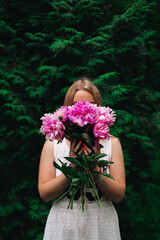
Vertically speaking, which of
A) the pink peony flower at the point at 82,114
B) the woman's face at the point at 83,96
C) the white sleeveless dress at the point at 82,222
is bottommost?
the white sleeveless dress at the point at 82,222

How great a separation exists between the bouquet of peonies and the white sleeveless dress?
19cm

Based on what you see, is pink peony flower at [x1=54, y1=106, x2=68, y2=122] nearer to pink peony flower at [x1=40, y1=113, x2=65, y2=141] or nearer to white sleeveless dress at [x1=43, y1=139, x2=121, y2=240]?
pink peony flower at [x1=40, y1=113, x2=65, y2=141]

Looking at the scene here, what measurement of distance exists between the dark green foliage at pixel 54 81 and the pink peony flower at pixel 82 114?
178cm

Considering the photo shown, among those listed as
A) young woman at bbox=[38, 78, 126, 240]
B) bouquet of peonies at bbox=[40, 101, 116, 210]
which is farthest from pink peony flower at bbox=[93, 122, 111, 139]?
young woman at bbox=[38, 78, 126, 240]

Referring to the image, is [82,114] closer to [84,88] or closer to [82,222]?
[84,88]

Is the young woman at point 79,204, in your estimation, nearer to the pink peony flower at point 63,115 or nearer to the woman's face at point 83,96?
the pink peony flower at point 63,115

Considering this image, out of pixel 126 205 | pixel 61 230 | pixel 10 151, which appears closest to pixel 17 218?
pixel 10 151

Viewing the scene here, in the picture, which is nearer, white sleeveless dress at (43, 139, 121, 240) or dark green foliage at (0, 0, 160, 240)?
white sleeveless dress at (43, 139, 121, 240)

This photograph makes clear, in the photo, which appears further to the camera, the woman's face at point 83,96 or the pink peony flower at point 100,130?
the woman's face at point 83,96

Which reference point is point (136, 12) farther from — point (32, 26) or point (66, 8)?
point (32, 26)

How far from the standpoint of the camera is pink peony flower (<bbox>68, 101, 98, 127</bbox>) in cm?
152

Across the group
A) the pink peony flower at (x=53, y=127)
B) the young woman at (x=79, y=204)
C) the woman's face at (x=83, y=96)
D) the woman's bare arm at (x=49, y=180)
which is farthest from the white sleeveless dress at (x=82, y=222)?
the woman's face at (x=83, y=96)

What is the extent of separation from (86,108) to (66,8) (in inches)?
96.8

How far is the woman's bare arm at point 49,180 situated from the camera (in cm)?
163
